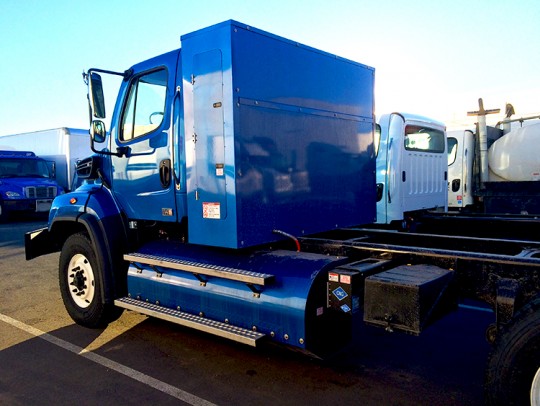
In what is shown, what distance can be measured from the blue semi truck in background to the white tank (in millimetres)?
4953

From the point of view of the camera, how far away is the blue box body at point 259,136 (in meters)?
3.64

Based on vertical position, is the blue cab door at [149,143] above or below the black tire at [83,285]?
above

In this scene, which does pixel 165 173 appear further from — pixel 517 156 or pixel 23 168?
pixel 23 168

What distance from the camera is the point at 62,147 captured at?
18797 millimetres

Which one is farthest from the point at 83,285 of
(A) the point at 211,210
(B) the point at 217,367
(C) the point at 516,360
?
(C) the point at 516,360

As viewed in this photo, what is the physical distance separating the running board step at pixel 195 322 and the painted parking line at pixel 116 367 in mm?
478

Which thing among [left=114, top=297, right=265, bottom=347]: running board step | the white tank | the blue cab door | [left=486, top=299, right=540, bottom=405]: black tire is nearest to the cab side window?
the blue cab door

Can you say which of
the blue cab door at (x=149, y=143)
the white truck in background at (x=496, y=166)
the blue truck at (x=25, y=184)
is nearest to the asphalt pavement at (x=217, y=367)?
the blue cab door at (x=149, y=143)

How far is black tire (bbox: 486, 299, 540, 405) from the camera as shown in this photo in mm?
2559

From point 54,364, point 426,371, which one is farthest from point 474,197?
point 54,364

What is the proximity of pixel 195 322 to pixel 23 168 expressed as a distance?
1655 cm

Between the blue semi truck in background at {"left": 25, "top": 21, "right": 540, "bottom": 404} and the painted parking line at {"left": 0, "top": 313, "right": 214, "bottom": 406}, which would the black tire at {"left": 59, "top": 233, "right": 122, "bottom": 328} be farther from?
the painted parking line at {"left": 0, "top": 313, "right": 214, "bottom": 406}

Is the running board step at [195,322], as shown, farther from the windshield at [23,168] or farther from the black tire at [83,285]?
the windshield at [23,168]

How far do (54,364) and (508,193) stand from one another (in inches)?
269
